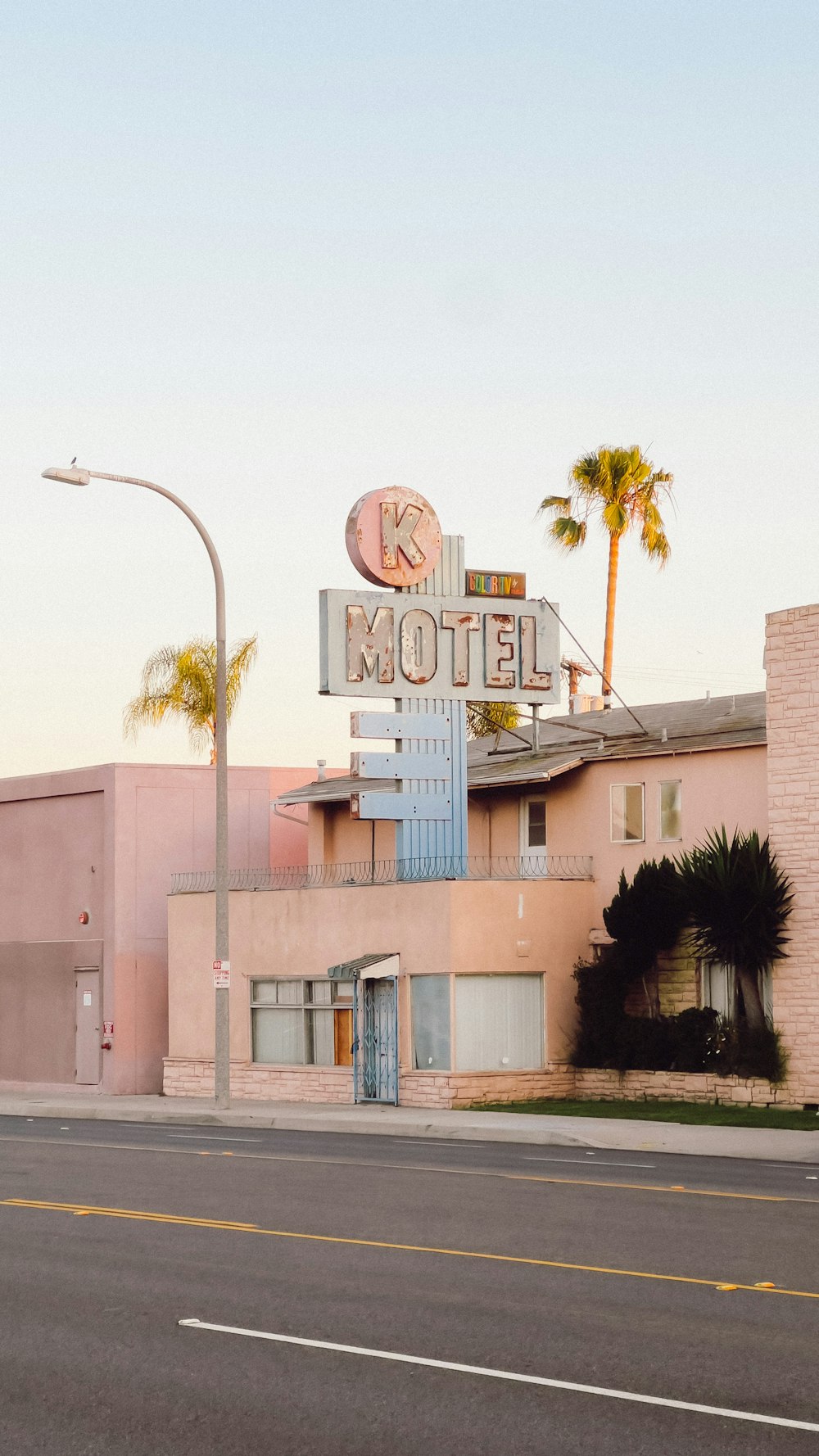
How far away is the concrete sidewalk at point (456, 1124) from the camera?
23.8m

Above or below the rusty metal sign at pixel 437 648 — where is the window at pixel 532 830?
below

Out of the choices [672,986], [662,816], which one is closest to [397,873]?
[662,816]

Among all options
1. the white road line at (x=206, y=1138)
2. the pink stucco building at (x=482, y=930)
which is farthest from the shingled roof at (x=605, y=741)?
the white road line at (x=206, y=1138)

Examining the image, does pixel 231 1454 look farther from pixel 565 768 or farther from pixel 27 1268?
pixel 565 768

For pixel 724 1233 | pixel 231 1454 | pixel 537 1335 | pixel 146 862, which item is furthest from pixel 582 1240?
pixel 146 862

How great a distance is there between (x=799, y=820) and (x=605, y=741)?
6303mm

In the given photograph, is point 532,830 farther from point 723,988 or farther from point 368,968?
point 723,988

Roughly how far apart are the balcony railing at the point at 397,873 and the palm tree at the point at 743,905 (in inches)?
162

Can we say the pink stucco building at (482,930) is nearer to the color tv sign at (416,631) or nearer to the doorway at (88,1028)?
the color tv sign at (416,631)

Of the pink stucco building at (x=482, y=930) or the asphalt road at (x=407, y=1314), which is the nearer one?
the asphalt road at (x=407, y=1314)

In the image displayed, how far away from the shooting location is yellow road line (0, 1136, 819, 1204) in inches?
689

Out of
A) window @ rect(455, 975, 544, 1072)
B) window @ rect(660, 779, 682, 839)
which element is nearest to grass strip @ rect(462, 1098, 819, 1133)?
window @ rect(455, 975, 544, 1072)

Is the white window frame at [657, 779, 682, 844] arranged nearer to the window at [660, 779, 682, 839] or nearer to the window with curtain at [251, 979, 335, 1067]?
the window at [660, 779, 682, 839]

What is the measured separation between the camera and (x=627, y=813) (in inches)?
1324
